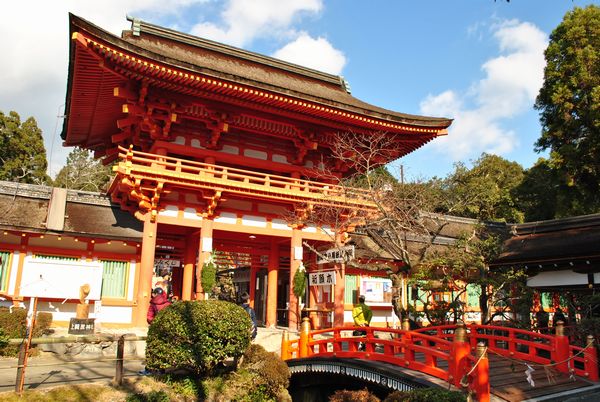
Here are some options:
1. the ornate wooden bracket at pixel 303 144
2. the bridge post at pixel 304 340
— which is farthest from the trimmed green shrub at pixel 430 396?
the ornate wooden bracket at pixel 303 144

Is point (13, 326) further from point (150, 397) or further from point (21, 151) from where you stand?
point (21, 151)

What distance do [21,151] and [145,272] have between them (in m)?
29.3

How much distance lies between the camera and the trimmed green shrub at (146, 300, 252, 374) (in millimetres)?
8555

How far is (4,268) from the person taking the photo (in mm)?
14078

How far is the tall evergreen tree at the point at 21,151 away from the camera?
118 ft

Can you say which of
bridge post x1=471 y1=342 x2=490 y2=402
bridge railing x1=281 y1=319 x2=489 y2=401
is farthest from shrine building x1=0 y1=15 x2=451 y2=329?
bridge post x1=471 y1=342 x2=490 y2=402

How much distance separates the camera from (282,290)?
21.1 metres

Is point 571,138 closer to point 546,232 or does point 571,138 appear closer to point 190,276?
point 546,232

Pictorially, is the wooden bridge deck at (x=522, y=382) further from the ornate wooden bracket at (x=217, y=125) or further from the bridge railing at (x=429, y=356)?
the ornate wooden bracket at (x=217, y=125)

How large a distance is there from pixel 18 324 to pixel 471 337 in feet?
37.2

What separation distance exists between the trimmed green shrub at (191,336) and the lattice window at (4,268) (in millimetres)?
7974

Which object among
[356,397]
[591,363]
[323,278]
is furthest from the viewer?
[323,278]

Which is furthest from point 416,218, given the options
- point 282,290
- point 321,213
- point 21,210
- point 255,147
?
point 21,210

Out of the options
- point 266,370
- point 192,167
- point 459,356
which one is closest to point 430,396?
point 459,356
